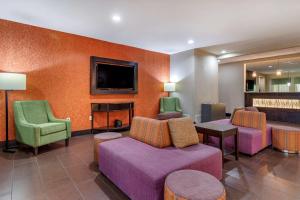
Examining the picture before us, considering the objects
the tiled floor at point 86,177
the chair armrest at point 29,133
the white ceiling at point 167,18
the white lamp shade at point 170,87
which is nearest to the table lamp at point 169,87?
the white lamp shade at point 170,87

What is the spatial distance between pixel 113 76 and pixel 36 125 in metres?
2.40

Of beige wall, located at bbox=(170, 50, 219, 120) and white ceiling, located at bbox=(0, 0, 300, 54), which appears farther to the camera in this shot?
beige wall, located at bbox=(170, 50, 219, 120)

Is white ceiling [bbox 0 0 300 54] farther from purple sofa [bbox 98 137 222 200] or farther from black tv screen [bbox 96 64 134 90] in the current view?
purple sofa [bbox 98 137 222 200]

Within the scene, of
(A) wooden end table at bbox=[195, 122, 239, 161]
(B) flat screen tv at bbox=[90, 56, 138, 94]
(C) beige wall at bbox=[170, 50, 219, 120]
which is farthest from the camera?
(C) beige wall at bbox=[170, 50, 219, 120]

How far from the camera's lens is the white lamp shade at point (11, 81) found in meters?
2.91

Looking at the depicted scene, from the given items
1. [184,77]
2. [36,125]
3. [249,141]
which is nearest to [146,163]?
[249,141]

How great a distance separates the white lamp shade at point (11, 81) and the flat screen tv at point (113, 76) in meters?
1.63

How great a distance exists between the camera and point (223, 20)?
3389 millimetres

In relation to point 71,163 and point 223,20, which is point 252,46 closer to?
point 223,20

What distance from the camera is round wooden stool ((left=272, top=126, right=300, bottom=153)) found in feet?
10.1

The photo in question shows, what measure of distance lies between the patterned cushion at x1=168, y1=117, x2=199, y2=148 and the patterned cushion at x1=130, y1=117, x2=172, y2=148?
0.08 m

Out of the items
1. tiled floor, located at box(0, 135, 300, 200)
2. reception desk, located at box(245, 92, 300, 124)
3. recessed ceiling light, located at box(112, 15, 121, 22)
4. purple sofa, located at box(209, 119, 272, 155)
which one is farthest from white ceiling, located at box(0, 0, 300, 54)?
tiled floor, located at box(0, 135, 300, 200)

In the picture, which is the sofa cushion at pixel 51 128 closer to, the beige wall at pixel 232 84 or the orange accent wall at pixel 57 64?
the orange accent wall at pixel 57 64

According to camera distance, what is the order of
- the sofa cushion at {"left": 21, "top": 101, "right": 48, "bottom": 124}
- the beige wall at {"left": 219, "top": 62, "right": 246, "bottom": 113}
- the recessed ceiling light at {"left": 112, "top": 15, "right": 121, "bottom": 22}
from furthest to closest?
the beige wall at {"left": 219, "top": 62, "right": 246, "bottom": 113}
the sofa cushion at {"left": 21, "top": 101, "right": 48, "bottom": 124}
the recessed ceiling light at {"left": 112, "top": 15, "right": 121, "bottom": 22}
